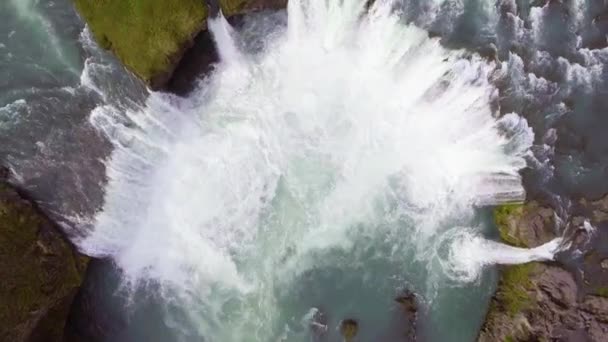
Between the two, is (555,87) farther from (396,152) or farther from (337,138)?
(337,138)

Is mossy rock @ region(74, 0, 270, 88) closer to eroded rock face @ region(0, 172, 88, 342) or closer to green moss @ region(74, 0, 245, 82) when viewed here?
green moss @ region(74, 0, 245, 82)

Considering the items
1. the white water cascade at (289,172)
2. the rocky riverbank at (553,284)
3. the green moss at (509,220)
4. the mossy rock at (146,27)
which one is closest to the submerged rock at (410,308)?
the white water cascade at (289,172)

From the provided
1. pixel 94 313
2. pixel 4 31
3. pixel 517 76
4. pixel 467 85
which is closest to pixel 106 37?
pixel 4 31

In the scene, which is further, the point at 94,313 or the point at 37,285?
the point at 94,313

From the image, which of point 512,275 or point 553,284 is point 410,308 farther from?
point 553,284

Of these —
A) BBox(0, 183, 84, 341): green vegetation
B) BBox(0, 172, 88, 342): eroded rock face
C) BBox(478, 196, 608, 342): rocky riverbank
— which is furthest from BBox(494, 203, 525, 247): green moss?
BBox(0, 183, 84, 341): green vegetation

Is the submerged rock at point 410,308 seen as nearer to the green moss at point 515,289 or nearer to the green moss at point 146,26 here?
the green moss at point 515,289

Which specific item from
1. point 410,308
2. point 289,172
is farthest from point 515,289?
point 289,172
